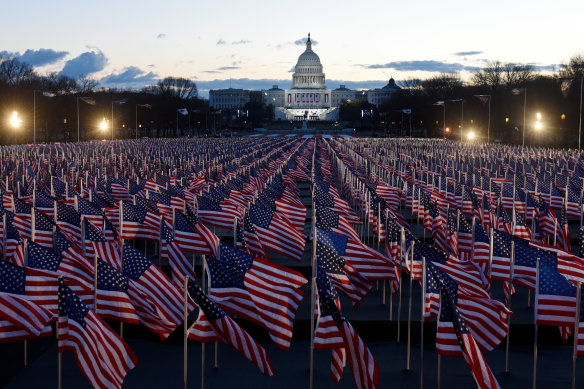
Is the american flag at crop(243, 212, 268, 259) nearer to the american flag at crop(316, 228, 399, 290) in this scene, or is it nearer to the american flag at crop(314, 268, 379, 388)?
the american flag at crop(316, 228, 399, 290)

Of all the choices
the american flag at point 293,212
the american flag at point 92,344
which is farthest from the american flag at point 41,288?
the american flag at point 293,212

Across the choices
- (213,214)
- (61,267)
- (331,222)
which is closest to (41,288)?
(61,267)

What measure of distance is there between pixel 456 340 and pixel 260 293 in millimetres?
2410

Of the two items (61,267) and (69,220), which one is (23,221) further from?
(61,267)

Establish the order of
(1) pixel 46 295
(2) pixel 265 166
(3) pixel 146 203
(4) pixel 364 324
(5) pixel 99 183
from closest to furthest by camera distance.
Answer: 1. (1) pixel 46 295
2. (4) pixel 364 324
3. (3) pixel 146 203
4. (5) pixel 99 183
5. (2) pixel 265 166

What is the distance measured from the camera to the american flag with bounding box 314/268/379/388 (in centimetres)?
749

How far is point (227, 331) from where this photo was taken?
25.3 feet

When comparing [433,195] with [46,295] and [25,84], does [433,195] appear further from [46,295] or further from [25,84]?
[25,84]

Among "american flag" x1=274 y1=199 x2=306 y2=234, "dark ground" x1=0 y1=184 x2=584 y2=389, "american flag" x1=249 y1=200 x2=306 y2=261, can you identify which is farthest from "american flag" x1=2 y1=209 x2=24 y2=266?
"american flag" x1=274 y1=199 x2=306 y2=234

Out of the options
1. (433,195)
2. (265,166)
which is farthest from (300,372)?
(265,166)

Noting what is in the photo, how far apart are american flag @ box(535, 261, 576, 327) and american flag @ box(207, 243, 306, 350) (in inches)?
106

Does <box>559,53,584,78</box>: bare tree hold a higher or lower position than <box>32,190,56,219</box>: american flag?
higher

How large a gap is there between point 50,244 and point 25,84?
279 feet

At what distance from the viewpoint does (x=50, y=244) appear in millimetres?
13656
